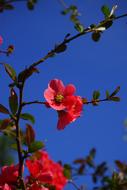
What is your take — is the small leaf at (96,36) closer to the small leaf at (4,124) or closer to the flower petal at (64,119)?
the flower petal at (64,119)

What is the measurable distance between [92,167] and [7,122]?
1.78 m

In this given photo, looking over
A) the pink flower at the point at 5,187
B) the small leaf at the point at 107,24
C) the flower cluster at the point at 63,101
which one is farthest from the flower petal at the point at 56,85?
the pink flower at the point at 5,187

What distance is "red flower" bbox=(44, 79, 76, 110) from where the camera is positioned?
4.11 feet

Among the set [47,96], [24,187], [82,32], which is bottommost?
[24,187]

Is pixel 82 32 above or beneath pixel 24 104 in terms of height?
above

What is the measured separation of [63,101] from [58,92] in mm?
66

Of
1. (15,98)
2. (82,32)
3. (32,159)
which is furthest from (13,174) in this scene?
(82,32)

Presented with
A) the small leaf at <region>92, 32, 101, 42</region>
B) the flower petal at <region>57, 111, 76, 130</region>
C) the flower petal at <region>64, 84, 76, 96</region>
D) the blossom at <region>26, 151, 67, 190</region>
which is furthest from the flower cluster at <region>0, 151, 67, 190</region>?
the small leaf at <region>92, 32, 101, 42</region>

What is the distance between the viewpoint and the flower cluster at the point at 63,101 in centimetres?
120

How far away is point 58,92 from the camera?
1.34 m

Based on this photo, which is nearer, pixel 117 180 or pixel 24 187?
pixel 24 187

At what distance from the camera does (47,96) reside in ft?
4.07

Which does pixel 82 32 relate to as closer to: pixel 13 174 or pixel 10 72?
pixel 10 72

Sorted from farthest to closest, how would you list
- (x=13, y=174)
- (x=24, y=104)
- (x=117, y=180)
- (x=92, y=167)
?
(x=92, y=167) < (x=117, y=180) < (x=13, y=174) < (x=24, y=104)
